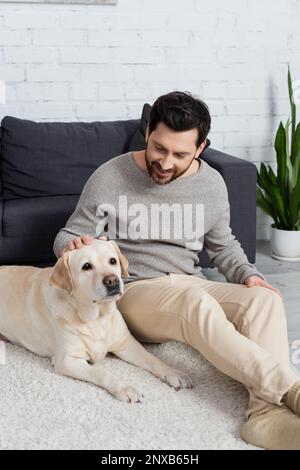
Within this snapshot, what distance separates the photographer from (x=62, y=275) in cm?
192

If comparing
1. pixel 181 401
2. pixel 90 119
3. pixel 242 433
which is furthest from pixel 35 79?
pixel 242 433

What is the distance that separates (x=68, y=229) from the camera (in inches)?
85.0

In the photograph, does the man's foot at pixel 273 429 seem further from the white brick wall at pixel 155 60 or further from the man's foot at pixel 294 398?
the white brick wall at pixel 155 60

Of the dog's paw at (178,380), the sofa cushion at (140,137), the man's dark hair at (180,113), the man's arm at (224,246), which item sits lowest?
the dog's paw at (178,380)

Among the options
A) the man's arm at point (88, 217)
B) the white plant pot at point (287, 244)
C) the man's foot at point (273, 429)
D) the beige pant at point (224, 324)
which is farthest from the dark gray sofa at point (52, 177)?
the man's foot at point (273, 429)

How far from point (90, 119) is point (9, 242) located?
1015mm

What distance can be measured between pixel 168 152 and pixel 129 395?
0.74 metres

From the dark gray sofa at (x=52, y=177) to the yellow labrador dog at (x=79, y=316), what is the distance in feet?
1.95

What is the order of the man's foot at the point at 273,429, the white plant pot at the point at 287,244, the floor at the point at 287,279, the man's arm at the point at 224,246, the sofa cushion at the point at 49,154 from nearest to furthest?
the man's foot at the point at 273,429
the man's arm at the point at 224,246
the floor at the point at 287,279
the sofa cushion at the point at 49,154
the white plant pot at the point at 287,244

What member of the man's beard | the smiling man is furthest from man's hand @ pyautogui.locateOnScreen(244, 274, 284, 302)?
the man's beard

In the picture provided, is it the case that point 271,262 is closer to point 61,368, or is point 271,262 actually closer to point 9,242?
point 9,242

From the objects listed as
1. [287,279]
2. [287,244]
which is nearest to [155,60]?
[287,244]

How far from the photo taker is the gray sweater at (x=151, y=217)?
7.07 feet

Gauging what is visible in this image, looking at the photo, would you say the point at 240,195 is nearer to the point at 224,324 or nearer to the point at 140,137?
the point at 140,137
